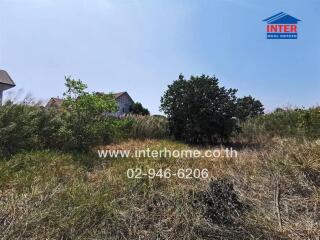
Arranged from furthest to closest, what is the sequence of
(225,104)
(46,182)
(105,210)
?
(225,104) < (46,182) < (105,210)

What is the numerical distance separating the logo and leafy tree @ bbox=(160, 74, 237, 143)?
196 centimetres

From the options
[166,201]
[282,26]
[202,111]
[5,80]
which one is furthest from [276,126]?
[5,80]

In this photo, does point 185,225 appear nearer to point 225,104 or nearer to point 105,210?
point 105,210

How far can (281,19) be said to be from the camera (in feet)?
25.5

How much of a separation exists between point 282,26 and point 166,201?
552 cm

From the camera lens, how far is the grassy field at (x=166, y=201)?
11.7 feet

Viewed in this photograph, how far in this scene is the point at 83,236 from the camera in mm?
3535

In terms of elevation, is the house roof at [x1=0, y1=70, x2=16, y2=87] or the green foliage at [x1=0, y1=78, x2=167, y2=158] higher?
the house roof at [x1=0, y1=70, x2=16, y2=87]

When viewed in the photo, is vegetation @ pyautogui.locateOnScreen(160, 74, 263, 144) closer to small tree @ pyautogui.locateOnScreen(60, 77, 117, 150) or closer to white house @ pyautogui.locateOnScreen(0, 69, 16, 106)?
small tree @ pyautogui.locateOnScreen(60, 77, 117, 150)

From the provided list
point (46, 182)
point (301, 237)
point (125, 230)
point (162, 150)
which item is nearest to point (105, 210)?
point (125, 230)

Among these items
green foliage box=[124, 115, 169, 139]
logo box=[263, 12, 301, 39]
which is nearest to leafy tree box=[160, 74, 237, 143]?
green foliage box=[124, 115, 169, 139]

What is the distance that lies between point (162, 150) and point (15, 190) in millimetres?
3043

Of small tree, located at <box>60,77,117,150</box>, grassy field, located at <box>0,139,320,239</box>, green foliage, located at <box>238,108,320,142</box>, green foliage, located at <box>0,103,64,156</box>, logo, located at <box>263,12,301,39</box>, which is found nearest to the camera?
grassy field, located at <box>0,139,320,239</box>

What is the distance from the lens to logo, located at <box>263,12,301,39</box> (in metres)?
7.57
